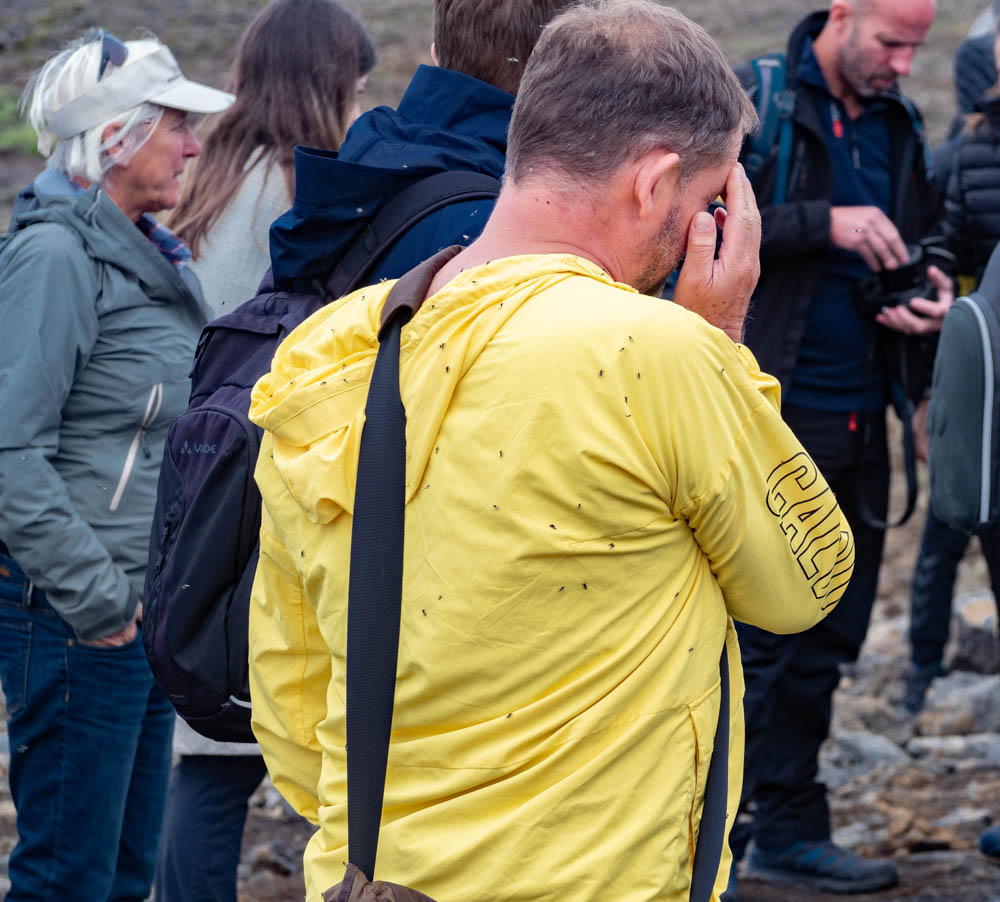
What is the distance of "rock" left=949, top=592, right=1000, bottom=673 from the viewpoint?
21.1ft

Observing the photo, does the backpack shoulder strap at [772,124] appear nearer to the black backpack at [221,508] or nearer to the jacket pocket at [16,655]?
the black backpack at [221,508]

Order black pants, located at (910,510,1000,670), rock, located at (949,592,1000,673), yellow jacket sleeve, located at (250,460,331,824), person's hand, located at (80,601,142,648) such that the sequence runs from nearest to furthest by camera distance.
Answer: yellow jacket sleeve, located at (250,460,331,824), person's hand, located at (80,601,142,648), black pants, located at (910,510,1000,670), rock, located at (949,592,1000,673)

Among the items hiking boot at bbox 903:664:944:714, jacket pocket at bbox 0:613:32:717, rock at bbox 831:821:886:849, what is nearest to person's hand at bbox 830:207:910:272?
rock at bbox 831:821:886:849

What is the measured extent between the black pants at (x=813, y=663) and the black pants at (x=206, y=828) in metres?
1.63

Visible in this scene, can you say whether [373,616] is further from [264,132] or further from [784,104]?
[784,104]

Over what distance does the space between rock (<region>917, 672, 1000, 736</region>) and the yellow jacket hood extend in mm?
4832

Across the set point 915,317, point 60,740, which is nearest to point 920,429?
point 915,317

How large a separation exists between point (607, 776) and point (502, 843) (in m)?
0.15

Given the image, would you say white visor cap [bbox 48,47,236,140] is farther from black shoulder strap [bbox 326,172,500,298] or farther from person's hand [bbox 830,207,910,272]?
person's hand [bbox 830,207,910,272]

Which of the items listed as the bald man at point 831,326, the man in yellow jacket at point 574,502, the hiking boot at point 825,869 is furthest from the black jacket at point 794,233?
the man in yellow jacket at point 574,502

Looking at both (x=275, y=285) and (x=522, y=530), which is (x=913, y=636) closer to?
(x=275, y=285)

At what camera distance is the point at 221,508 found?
6.82 ft

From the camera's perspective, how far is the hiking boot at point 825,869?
13.5 ft

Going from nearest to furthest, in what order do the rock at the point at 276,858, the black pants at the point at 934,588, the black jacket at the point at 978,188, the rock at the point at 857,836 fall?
the black jacket at the point at 978,188, the rock at the point at 276,858, the rock at the point at 857,836, the black pants at the point at 934,588
